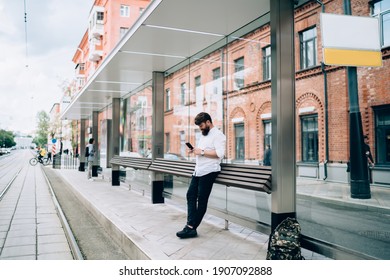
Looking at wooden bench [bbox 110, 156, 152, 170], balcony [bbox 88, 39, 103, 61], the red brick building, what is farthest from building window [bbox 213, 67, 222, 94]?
balcony [bbox 88, 39, 103, 61]

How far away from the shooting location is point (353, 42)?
3207 mm

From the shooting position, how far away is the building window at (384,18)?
315cm

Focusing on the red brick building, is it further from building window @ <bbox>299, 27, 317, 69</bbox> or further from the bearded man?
the bearded man

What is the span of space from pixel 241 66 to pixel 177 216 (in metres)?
2.90

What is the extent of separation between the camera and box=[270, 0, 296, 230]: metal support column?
3738mm

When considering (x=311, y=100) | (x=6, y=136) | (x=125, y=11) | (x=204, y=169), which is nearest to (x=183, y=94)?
(x=204, y=169)

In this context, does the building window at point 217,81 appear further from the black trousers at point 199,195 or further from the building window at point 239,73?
the black trousers at point 199,195

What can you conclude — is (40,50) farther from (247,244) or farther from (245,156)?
(247,244)

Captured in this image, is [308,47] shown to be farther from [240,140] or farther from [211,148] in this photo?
[240,140]

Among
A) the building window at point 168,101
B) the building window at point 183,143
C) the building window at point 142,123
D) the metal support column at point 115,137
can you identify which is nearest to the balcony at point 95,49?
the metal support column at point 115,137

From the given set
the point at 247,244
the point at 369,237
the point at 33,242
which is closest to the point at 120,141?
the point at 33,242

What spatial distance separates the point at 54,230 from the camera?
5879mm

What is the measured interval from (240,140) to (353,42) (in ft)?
8.28

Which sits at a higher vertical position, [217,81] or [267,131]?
[217,81]
